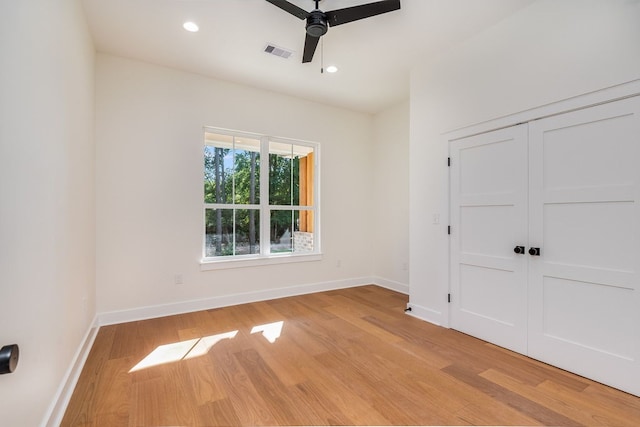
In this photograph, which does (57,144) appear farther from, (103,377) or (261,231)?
(261,231)

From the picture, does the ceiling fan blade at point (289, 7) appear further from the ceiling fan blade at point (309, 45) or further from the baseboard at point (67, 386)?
the baseboard at point (67, 386)

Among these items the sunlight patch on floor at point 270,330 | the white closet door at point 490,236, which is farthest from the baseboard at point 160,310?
the white closet door at point 490,236

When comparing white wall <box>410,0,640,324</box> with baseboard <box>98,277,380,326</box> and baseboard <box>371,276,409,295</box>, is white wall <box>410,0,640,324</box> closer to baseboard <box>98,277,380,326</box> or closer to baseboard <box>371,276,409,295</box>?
baseboard <box>371,276,409,295</box>

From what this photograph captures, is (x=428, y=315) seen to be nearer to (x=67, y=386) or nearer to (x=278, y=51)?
(x=67, y=386)

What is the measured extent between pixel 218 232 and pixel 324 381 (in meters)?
2.51

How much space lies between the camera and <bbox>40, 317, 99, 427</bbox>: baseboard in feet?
5.58

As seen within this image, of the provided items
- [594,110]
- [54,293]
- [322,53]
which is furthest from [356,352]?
[322,53]

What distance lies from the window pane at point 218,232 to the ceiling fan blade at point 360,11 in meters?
2.66

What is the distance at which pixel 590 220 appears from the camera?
7.35 feet

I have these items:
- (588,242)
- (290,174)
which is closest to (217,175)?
(290,174)

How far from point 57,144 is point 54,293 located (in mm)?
947

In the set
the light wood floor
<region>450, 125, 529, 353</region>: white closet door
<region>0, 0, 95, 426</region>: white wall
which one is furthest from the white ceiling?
the light wood floor

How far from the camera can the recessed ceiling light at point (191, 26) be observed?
9.15 ft

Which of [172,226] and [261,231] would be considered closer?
[172,226]
